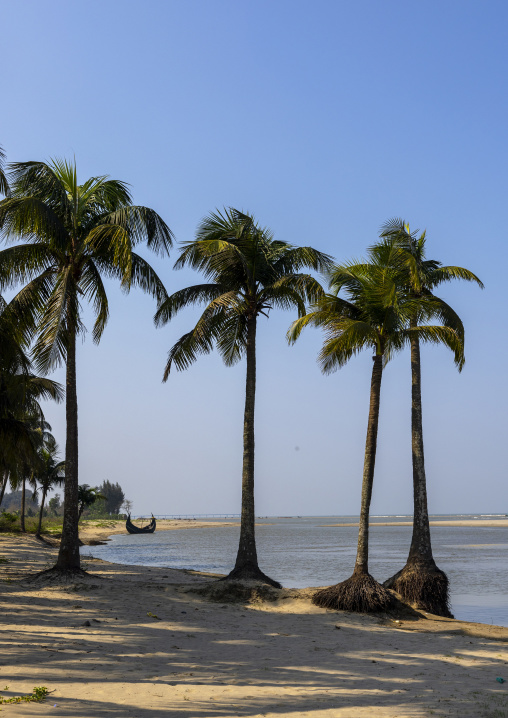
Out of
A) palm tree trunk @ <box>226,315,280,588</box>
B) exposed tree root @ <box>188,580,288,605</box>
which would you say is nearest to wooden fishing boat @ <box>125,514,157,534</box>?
palm tree trunk @ <box>226,315,280,588</box>

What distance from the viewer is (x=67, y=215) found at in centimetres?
1733

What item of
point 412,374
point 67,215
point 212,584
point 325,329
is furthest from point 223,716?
point 67,215

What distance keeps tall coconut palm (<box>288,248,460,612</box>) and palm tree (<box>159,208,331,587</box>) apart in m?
0.93

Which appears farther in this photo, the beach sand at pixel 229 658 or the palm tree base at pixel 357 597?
the palm tree base at pixel 357 597

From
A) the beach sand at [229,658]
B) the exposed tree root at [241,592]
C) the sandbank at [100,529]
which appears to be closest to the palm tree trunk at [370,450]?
the beach sand at [229,658]

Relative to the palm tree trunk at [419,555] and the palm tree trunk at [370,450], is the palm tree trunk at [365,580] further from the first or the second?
the palm tree trunk at [419,555]

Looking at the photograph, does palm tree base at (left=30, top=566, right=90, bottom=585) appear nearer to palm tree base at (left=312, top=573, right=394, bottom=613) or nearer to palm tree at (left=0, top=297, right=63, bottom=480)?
palm tree at (left=0, top=297, right=63, bottom=480)

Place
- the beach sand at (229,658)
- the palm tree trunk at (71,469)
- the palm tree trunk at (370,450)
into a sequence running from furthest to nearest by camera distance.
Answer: the palm tree trunk at (71,469)
the palm tree trunk at (370,450)
the beach sand at (229,658)

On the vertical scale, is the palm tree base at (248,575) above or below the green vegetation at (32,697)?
below

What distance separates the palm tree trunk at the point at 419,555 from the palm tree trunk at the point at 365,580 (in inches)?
46.9

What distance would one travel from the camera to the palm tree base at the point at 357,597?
14.6 metres

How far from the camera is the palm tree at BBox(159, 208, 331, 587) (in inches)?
672

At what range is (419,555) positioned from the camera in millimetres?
16516

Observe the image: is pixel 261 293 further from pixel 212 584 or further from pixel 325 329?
pixel 212 584
